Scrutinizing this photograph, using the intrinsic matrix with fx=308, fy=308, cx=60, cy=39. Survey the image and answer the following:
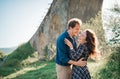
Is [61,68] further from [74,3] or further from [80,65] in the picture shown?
[74,3]

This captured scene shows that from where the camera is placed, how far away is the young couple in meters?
6.78

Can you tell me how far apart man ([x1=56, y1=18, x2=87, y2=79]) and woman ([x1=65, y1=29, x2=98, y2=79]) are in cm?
11

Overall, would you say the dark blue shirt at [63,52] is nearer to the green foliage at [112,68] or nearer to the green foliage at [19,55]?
the green foliage at [112,68]

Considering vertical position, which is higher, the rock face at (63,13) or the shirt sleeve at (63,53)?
the rock face at (63,13)

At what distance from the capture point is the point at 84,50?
6.80 meters

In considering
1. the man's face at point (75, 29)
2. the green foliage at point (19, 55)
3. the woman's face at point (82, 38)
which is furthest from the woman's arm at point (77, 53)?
the green foliage at point (19, 55)

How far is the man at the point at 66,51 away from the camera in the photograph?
6832 mm

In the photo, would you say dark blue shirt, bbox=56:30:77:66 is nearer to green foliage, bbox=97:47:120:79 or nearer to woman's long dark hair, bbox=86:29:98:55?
woman's long dark hair, bbox=86:29:98:55

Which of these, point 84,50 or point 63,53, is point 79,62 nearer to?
point 84,50

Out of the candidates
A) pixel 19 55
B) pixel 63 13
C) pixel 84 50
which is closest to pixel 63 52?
pixel 84 50

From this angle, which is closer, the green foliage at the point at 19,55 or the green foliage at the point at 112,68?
the green foliage at the point at 112,68

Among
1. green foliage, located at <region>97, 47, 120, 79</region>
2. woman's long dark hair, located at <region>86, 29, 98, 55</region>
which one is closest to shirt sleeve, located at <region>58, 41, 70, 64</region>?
woman's long dark hair, located at <region>86, 29, 98, 55</region>

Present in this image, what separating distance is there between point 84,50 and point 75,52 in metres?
0.20

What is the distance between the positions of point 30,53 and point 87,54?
25.9 metres
